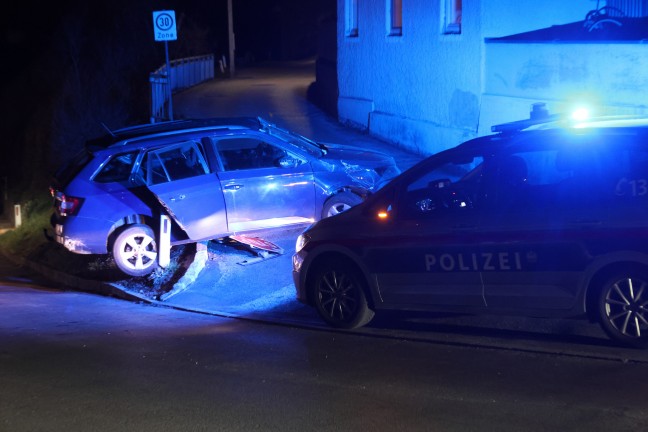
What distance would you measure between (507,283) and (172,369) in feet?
9.25

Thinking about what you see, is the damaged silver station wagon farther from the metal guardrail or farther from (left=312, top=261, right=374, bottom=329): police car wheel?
the metal guardrail

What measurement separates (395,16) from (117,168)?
9.98m

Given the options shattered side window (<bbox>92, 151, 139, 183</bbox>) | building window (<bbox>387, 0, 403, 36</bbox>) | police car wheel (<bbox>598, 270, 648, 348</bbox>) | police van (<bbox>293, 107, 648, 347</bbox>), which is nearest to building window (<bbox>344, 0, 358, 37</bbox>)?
building window (<bbox>387, 0, 403, 36</bbox>)

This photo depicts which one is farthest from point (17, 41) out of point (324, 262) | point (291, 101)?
point (324, 262)

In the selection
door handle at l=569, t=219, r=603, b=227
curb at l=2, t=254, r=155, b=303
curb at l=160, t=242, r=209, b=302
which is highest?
door handle at l=569, t=219, r=603, b=227

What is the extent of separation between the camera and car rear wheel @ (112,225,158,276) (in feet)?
35.8

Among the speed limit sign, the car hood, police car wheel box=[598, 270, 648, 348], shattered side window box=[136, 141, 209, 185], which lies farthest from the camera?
the speed limit sign

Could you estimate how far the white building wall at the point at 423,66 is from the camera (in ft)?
50.5

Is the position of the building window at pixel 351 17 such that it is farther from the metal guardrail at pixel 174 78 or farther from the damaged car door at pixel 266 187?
the damaged car door at pixel 266 187

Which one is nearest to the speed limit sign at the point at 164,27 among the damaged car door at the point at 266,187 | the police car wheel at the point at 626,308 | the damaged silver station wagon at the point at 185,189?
the damaged silver station wagon at the point at 185,189

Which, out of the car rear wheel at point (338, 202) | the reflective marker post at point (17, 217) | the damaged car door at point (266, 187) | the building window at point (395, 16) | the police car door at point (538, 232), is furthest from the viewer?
the reflective marker post at point (17, 217)

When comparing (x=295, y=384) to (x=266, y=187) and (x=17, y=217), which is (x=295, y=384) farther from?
(x=17, y=217)

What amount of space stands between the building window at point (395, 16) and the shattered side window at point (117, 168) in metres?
9.55

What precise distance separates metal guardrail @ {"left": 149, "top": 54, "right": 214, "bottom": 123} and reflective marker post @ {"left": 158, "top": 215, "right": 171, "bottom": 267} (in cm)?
807
